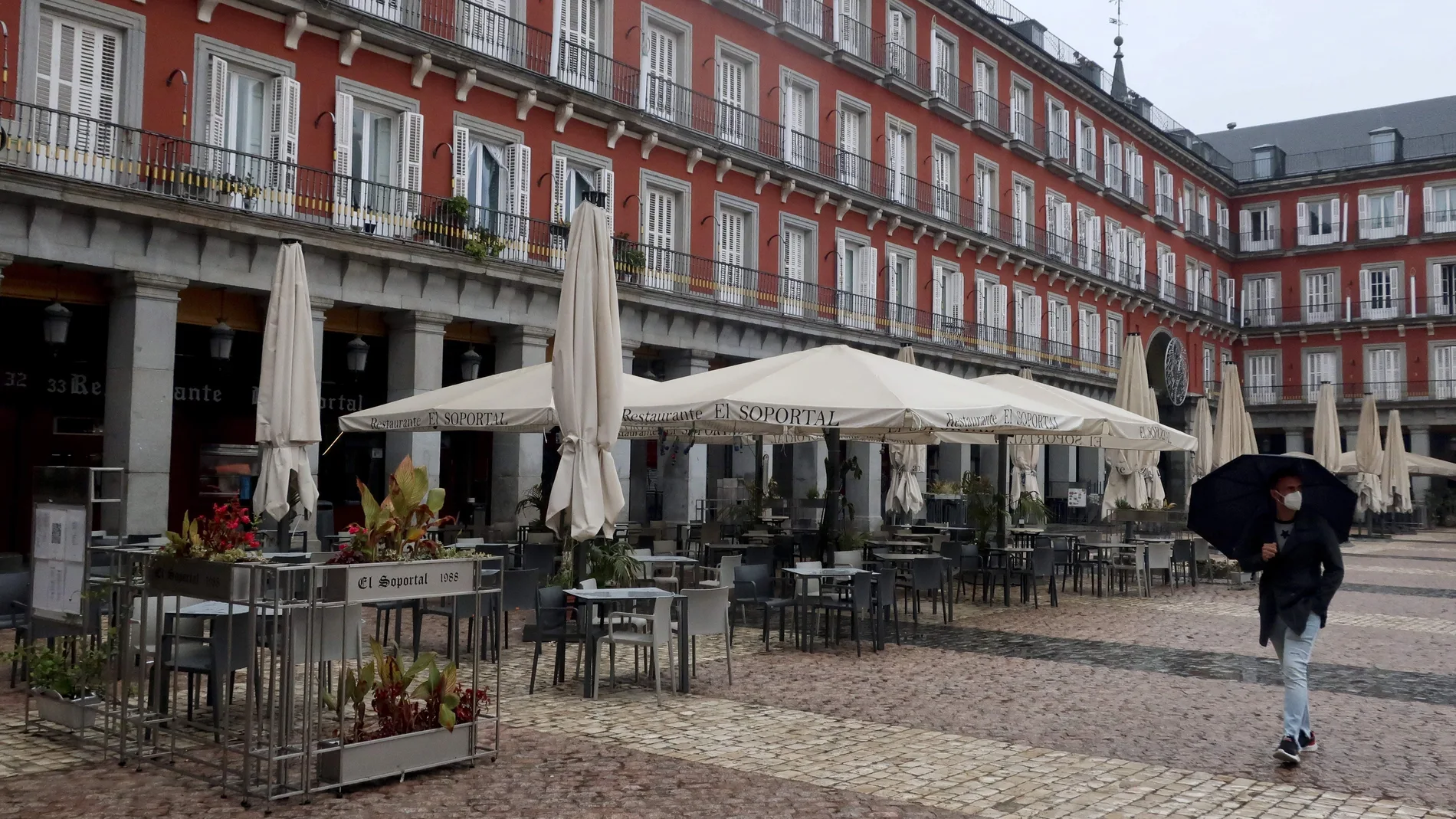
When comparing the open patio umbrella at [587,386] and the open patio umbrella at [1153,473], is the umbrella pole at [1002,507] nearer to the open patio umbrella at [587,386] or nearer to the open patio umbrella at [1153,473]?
the open patio umbrella at [1153,473]

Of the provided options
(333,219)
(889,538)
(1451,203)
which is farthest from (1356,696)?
(1451,203)

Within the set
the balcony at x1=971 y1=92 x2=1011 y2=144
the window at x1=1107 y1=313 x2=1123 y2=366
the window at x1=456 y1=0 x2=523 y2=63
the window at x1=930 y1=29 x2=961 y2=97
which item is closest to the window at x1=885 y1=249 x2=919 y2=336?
the window at x1=930 y1=29 x2=961 y2=97

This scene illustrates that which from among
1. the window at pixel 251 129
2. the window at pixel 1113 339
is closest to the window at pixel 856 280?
the window at pixel 251 129

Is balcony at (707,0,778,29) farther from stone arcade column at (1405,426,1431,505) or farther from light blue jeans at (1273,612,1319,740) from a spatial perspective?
stone arcade column at (1405,426,1431,505)

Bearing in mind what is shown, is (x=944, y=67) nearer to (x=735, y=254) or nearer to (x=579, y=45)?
(x=735, y=254)

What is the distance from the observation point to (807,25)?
2923 cm

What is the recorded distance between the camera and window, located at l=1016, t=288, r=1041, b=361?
38.0 m

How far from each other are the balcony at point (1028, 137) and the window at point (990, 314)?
435 centimetres

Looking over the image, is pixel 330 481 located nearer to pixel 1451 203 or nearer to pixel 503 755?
pixel 503 755

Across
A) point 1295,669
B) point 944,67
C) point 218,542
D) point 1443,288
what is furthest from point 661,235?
point 1443,288

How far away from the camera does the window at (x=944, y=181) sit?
34.0m

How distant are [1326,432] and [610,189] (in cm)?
1937

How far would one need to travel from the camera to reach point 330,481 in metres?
21.6

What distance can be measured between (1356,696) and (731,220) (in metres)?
19.6
